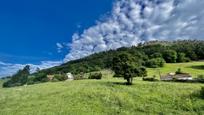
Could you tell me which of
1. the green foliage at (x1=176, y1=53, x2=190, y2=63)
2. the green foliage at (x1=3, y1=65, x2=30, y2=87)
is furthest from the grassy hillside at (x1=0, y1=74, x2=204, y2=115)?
the green foliage at (x1=3, y1=65, x2=30, y2=87)

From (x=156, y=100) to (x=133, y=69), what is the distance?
17679 mm

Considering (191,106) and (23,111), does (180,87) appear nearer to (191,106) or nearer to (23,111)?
(191,106)

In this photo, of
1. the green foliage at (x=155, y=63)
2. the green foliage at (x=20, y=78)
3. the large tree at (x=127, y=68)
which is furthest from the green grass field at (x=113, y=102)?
the green foliage at (x=20, y=78)

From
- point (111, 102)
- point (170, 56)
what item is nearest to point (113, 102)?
point (111, 102)

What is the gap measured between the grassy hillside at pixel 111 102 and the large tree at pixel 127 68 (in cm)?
507

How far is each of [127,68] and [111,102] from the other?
18818 millimetres

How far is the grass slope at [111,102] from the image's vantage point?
4916cm

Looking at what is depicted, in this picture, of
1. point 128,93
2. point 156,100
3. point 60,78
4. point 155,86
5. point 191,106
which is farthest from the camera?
point 60,78

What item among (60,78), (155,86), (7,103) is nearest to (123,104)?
(155,86)

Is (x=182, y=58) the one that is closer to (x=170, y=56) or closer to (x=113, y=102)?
(x=170, y=56)

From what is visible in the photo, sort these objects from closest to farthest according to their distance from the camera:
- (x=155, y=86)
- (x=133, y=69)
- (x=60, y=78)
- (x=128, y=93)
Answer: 1. (x=128, y=93)
2. (x=155, y=86)
3. (x=133, y=69)
4. (x=60, y=78)

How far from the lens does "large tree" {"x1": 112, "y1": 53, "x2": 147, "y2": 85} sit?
70875 mm

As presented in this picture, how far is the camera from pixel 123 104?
Answer: 2066 inches

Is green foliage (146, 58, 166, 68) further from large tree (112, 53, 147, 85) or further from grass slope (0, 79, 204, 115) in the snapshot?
grass slope (0, 79, 204, 115)
